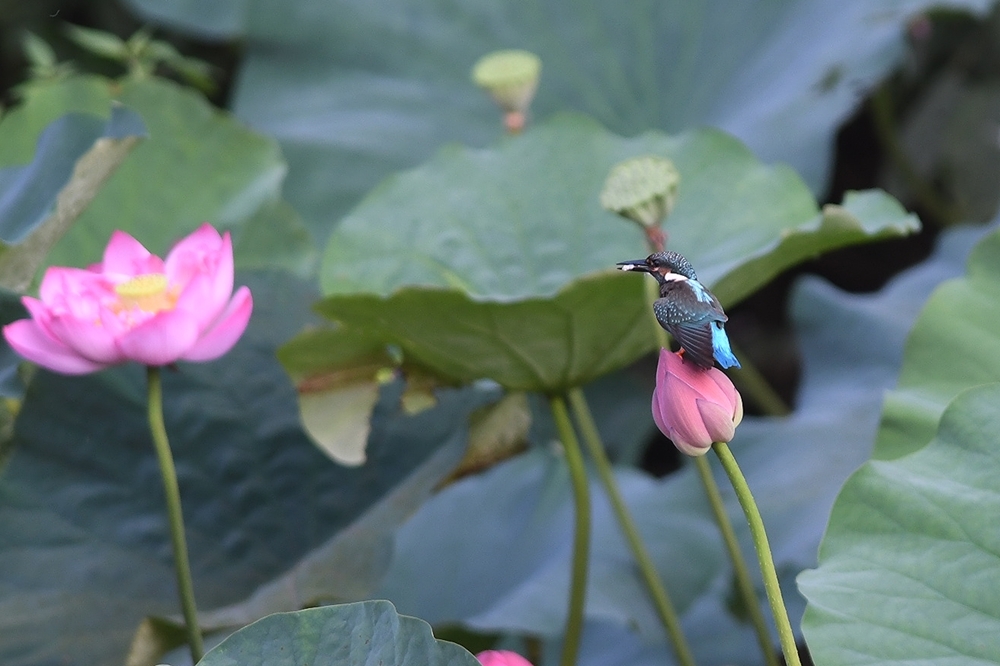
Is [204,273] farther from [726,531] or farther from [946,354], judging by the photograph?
[946,354]

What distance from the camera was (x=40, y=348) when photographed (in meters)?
0.66

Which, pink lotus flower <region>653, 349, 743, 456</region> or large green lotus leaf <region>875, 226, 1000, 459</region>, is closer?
pink lotus flower <region>653, 349, 743, 456</region>

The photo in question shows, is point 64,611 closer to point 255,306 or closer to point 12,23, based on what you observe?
point 255,306

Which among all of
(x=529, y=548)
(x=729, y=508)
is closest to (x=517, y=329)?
(x=529, y=548)

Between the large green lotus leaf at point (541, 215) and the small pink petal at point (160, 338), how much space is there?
304 millimetres

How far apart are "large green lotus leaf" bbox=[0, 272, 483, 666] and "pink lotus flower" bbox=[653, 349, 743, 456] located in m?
0.40

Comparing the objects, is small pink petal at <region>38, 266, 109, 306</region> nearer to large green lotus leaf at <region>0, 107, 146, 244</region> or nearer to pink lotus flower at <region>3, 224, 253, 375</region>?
pink lotus flower at <region>3, 224, 253, 375</region>

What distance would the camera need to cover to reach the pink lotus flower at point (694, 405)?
474 millimetres

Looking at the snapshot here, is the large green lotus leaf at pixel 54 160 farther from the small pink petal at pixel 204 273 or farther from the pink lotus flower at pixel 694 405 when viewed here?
the pink lotus flower at pixel 694 405

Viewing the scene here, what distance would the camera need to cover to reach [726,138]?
997 mm

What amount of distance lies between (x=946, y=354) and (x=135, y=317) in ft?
2.02

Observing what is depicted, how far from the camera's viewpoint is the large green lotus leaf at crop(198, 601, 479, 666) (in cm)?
55

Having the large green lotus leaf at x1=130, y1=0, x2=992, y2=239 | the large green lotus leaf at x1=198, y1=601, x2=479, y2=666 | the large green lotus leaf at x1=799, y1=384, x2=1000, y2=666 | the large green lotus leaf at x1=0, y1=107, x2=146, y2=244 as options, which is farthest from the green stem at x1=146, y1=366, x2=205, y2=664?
the large green lotus leaf at x1=130, y1=0, x2=992, y2=239

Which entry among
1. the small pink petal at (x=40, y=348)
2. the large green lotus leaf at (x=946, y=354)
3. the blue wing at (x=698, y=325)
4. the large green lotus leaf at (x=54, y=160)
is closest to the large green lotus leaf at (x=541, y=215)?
the large green lotus leaf at (x=946, y=354)
